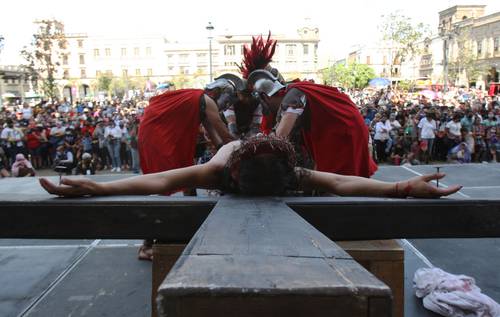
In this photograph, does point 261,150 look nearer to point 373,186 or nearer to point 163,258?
point 373,186

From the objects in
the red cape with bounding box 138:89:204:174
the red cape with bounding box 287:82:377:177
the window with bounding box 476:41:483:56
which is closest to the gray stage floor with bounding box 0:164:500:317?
the red cape with bounding box 138:89:204:174

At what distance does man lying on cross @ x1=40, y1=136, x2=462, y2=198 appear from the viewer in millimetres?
1942

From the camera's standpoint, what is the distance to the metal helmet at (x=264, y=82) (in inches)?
167

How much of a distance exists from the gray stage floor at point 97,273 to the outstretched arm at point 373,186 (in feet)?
5.24

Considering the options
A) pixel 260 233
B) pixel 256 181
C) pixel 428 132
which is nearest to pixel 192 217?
pixel 256 181

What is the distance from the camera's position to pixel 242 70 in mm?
4938

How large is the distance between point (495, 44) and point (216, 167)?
194 feet

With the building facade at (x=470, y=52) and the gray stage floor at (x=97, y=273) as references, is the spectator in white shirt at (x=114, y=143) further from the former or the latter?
the building facade at (x=470, y=52)

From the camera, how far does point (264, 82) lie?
4.28m

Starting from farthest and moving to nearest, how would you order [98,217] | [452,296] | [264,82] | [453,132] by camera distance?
[453,132] < [264,82] < [452,296] < [98,217]

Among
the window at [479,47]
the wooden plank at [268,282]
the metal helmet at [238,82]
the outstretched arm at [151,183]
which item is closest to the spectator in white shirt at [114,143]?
the metal helmet at [238,82]

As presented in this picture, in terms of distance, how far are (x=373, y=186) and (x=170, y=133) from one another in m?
2.47

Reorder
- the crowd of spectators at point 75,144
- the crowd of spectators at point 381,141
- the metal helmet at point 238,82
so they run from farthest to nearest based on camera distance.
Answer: the crowd of spectators at point 381,141 < the crowd of spectators at point 75,144 < the metal helmet at point 238,82

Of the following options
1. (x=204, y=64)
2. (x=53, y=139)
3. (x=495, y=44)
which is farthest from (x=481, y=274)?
(x=204, y=64)
